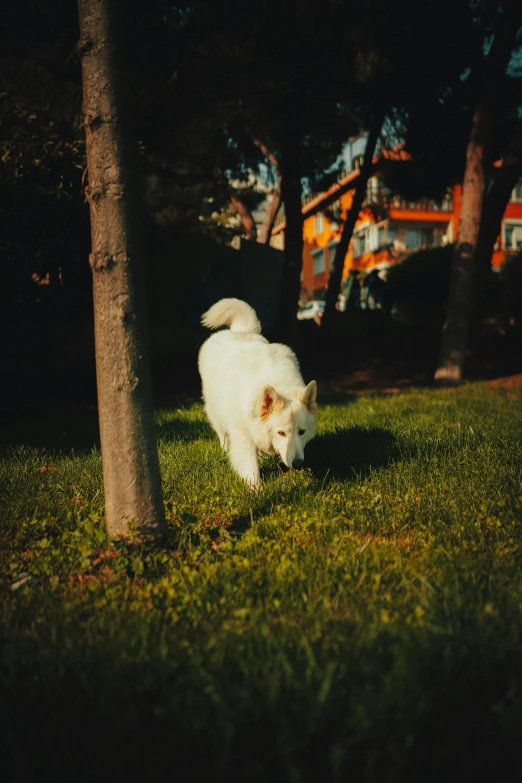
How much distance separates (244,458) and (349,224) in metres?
11.4

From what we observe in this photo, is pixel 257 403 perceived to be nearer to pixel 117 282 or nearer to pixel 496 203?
pixel 117 282

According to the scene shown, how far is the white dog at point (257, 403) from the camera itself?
4.32m

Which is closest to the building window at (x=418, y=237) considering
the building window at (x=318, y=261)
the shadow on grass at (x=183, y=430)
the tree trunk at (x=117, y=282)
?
the building window at (x=318, y=261)

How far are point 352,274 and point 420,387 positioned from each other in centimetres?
1193

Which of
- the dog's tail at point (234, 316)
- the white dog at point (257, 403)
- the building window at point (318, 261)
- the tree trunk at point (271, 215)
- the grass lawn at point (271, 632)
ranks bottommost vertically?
the grass lawn at point (271, 632)

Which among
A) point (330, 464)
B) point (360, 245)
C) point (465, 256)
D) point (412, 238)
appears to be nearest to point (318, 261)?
point (360, 245)

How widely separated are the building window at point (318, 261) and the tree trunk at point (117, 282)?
170ft

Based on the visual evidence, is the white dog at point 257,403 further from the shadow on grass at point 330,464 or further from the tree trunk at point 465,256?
the tree trunk at point 465,256

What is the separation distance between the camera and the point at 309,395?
14.6 ft

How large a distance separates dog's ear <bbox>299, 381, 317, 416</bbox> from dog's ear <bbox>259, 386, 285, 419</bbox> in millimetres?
177

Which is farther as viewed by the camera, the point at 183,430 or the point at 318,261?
the point at 318,261

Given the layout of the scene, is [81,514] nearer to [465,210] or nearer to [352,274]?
[465,210]

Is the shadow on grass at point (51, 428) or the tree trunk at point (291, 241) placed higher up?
the tree trunk at point (291, 241)

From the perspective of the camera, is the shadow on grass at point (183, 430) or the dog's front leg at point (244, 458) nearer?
Answer: the dog's front leg at point (244, 458)
